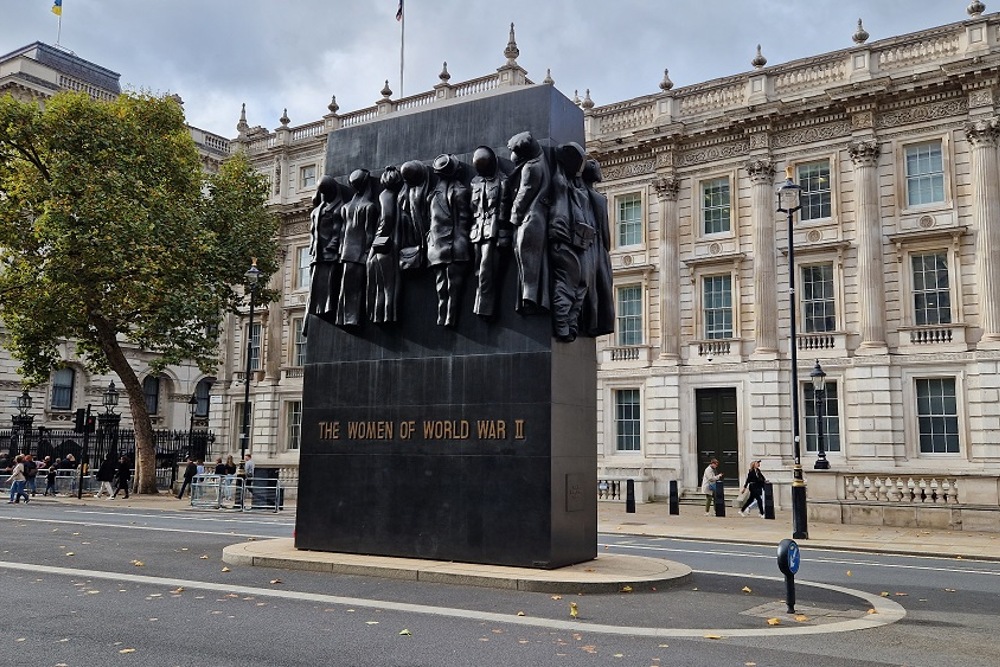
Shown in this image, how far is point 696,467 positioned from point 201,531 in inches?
783

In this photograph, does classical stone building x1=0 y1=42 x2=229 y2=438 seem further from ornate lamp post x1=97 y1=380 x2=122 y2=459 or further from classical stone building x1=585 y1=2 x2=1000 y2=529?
classical stone building x1=585 y1=2 x2=1000 y2=529

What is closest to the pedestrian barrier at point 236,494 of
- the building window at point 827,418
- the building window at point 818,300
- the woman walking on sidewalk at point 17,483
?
the woman walking on sidewalk at point 17,483

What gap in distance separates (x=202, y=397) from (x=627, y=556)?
53.8m

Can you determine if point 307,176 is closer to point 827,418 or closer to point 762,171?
point 762,171

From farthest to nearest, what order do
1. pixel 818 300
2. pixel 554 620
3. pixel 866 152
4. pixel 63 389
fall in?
pixel 63 389 → pixel 818 300 → pixel 866 152 → pixel 554 620

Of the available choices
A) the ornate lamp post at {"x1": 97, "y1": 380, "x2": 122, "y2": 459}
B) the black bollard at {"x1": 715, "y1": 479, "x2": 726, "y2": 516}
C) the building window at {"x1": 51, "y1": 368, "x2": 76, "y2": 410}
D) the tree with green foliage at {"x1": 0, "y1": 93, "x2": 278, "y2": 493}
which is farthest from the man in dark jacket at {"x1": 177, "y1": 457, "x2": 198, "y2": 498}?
the building window at {"x1": 51, "y1": 368, "x2": 76, "y2": 410}

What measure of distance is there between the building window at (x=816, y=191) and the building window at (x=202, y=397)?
143 ft

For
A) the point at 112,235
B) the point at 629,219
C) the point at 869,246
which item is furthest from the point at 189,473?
the point at 869,246

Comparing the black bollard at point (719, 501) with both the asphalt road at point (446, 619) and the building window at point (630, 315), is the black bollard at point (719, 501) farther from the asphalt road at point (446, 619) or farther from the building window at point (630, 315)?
the asphalt road at point (446, 619)

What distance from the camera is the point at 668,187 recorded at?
35.3 metres

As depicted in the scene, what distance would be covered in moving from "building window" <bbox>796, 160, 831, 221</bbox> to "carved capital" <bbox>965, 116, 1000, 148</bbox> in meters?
4.82

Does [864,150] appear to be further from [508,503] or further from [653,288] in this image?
[508,503]

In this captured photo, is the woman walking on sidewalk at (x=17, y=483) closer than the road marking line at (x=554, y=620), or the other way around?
the road marking line at (x=554, y=620)

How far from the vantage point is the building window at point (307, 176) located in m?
47.4
